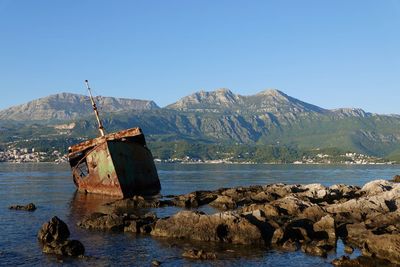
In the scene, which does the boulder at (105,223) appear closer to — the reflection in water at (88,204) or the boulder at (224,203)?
the reflection in water at (88,204)

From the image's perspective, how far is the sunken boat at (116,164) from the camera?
57.9 metres

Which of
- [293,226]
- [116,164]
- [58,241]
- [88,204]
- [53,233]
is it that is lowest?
[88,204]

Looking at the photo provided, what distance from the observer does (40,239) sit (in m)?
31.6

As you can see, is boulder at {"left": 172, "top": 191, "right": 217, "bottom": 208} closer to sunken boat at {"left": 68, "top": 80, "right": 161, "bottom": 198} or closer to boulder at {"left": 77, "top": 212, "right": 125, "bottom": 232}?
sunken boat at {"left": 68, "top": 80, "right": 161, "bottom": 198}

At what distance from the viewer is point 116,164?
57.4 metres

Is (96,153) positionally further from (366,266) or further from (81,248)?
(366,266)

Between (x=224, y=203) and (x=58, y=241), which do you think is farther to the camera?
(x=224, y=203)

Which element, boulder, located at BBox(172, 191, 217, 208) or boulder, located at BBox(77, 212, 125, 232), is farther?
boulder, located at BBox(172, 191, 217, 208)

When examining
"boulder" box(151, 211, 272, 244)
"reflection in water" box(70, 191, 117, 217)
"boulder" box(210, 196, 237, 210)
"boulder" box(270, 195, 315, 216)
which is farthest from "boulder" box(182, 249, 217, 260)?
"boulder" box(210, 196, 237, 210)

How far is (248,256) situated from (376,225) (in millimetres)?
12423

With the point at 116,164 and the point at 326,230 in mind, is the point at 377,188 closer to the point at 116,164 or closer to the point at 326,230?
the point at 326,230

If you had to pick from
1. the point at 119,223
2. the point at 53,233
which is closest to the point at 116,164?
the point at 119,223

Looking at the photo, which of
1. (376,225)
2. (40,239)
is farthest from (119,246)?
(376,225)

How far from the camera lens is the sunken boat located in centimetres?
5794
